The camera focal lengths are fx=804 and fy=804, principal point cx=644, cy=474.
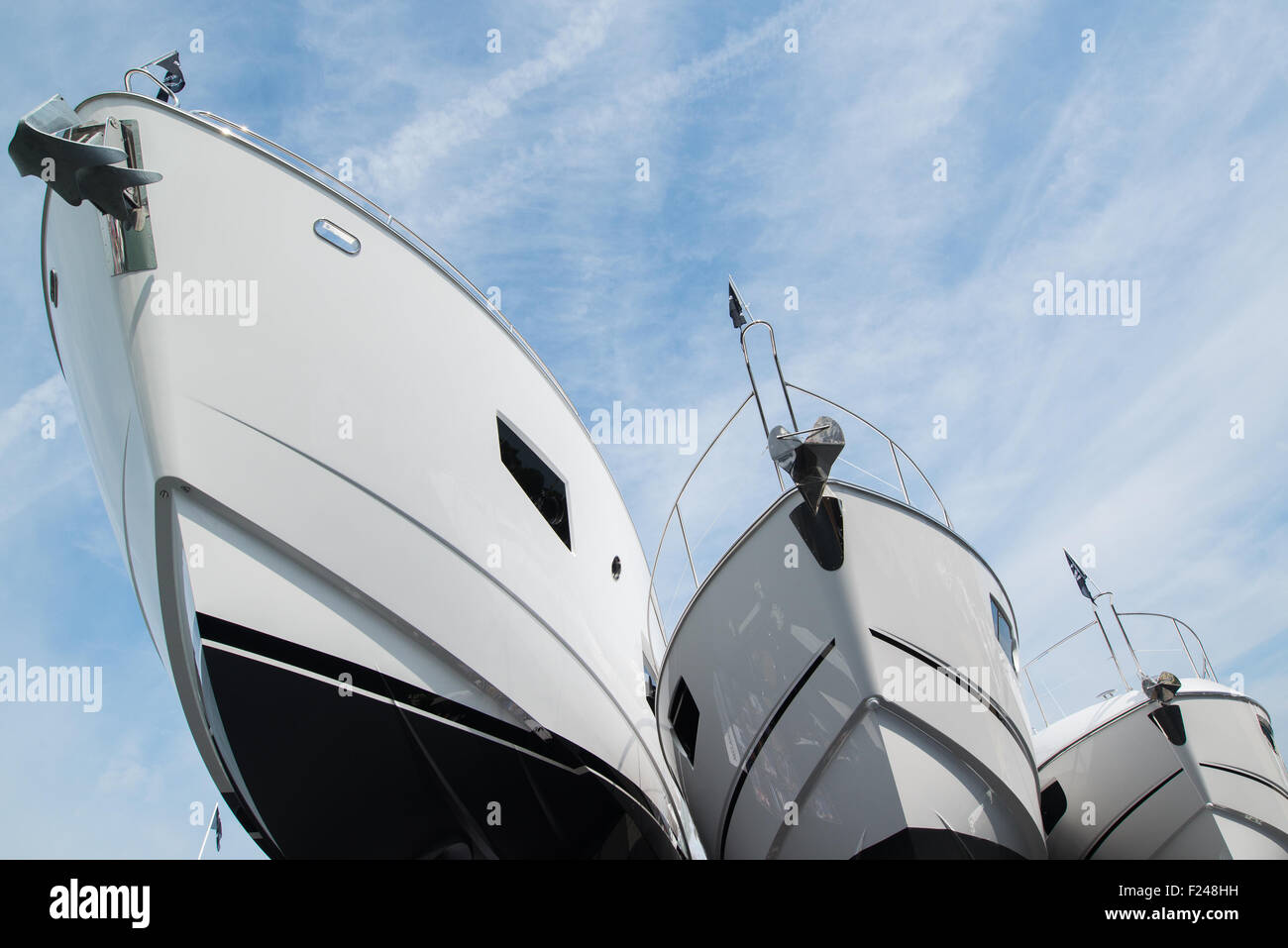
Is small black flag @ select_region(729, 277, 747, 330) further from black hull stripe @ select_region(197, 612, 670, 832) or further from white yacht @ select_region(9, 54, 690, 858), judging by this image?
black hull stripe @ select_region(197, 612, 670, 832)

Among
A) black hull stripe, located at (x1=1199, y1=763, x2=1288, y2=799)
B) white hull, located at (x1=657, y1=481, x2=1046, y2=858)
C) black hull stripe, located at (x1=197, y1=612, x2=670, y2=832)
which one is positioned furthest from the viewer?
black hull stripe, located at (x1=1199, y1=763, x2=1288, y2=799)

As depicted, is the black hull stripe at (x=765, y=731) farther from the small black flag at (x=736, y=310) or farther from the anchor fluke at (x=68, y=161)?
the anchor fluke at (x=68, y=161)

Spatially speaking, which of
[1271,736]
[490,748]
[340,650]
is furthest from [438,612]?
[1271,736]

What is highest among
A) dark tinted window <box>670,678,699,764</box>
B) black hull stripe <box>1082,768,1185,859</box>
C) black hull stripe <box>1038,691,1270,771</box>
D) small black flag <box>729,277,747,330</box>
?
small black flag <box>729,277,747,330</box>

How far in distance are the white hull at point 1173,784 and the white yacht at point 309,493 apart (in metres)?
5.07

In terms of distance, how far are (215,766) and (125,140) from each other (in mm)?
3157

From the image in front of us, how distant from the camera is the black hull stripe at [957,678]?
4.20 metres

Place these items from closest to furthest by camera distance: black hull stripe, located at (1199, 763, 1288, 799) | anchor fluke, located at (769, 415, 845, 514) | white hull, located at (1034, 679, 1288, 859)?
anchor fluke, located at (769, 415, 845, 514) → white hull, located at (1034, 679, 1288, 859) → black hull stripe, located at (1199, 763, 1288, 799)

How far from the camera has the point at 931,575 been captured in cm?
455

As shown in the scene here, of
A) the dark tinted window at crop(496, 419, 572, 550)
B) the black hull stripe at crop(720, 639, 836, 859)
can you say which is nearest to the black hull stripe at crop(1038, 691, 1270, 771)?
the black hull stripe at crop(720, 639, 836, 859)

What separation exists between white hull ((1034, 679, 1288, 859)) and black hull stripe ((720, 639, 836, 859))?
145 inches

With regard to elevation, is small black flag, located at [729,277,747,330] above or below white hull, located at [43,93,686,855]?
above

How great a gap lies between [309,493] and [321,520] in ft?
0.47

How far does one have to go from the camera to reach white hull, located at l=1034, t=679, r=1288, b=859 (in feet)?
22.0
